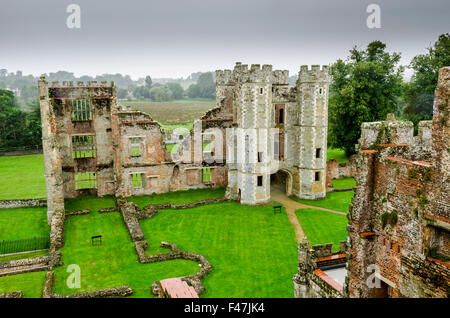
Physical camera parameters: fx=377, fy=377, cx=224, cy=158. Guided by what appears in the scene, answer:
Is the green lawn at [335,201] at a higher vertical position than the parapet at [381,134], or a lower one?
lower

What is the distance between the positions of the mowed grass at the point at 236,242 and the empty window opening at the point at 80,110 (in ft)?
39.3

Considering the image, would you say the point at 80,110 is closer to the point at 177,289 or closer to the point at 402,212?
the point at 177,289

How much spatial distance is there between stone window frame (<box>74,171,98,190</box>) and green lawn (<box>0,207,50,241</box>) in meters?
4.38

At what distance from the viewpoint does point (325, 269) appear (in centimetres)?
1711

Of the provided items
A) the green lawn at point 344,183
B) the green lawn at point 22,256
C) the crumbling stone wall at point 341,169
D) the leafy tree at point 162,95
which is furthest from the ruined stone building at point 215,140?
the leafy tree at point 162,95

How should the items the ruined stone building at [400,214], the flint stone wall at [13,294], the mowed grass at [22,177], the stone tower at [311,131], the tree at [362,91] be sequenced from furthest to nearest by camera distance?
1. the tree at [362,91]
2. the mowed grass at [22,177]
3. the stone tower at [311,131]
4. the flint stone wall at [13,294]
5. the ruined stone building at [400,214]

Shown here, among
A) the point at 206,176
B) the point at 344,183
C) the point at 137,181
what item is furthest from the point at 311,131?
the point at 137,181

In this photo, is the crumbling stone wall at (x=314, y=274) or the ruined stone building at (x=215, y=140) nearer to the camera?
the crumbling stone wall at (x=314, y=274)

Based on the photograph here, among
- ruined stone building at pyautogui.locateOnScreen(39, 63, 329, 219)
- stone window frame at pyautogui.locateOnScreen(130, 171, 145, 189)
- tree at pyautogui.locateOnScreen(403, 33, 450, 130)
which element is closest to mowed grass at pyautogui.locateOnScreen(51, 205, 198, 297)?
ruined stone building at pyautogui.locateOnScreen(39, 63, 329, 219)

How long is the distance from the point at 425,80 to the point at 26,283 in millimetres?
44446

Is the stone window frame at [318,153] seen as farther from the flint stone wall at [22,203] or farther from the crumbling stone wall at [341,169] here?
the flint stone wall at [22,203]

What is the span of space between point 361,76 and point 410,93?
652cm

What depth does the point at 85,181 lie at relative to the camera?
37375 mm

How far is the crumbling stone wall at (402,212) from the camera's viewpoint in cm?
1048
